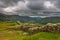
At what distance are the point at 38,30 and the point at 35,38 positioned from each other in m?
7.33

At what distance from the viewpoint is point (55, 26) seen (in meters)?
42.3

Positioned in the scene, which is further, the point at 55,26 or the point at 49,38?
the point at 55,26

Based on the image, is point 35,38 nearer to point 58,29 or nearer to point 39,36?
point 39,36

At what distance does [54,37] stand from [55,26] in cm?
508

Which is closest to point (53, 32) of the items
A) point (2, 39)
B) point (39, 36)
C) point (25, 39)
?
point (39, 36)

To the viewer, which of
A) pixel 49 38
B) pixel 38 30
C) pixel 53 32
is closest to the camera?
pixel 49 38

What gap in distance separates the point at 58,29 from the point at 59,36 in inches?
156

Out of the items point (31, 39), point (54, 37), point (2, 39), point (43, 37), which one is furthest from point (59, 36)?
point (2, 39)

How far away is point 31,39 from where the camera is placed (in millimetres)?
37719

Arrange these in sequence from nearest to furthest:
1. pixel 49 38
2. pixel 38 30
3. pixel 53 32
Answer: pixel 49 38 < pixel 53 32 < pixel 38 30

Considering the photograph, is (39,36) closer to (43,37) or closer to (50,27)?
(43,37)

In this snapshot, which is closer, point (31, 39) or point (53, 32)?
point (31, 39)

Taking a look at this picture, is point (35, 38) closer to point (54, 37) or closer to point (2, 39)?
point (54, 37)

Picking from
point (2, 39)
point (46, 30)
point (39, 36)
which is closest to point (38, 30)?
point (46, 30)
